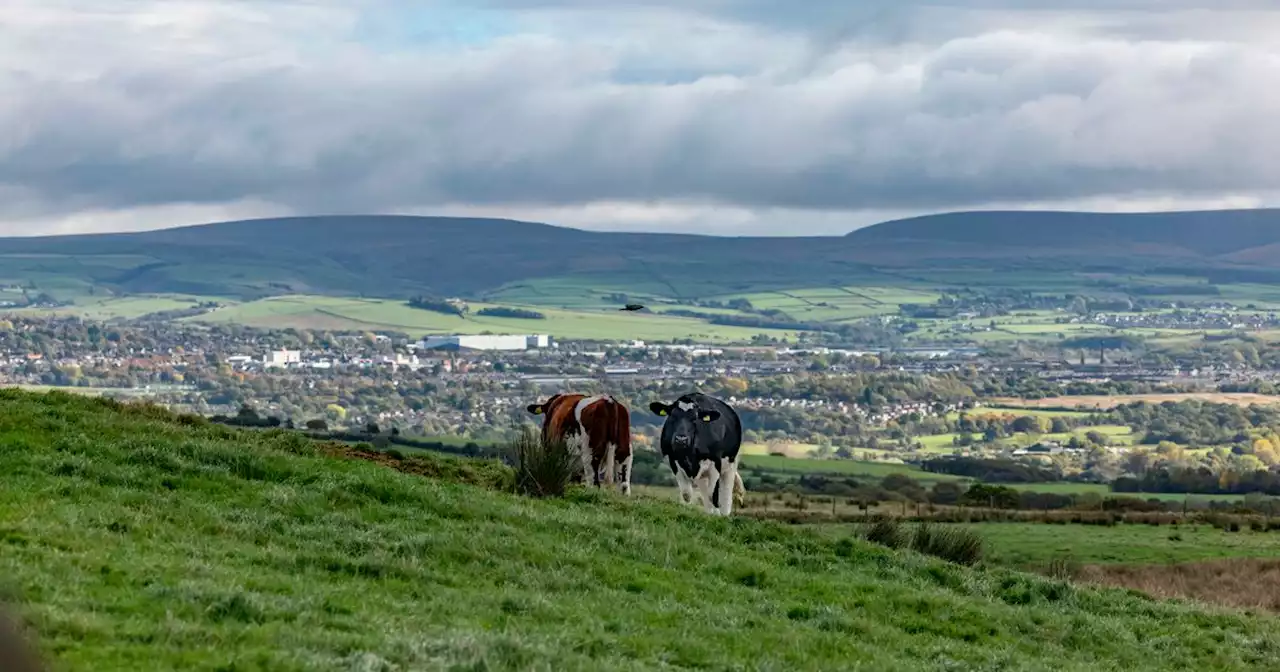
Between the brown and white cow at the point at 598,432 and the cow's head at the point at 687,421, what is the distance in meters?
1.54

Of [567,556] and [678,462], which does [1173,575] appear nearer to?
[678,462]

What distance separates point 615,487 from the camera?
33969 mm

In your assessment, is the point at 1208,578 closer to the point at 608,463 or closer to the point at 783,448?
the point at 608,463

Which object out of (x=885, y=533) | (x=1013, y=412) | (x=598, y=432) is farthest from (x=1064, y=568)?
(x=1013, y=412)

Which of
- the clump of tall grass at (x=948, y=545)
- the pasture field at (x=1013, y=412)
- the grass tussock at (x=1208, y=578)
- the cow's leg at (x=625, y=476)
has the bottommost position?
the pasture field at (x=1013, y=412)

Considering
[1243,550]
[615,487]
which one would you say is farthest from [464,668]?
[1243,550]

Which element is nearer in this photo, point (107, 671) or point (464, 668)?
point (107, 671)

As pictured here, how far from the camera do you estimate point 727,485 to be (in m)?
33.3

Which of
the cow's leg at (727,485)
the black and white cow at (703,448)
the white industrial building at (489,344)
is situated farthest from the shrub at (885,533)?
the white industrial building at (489,344)

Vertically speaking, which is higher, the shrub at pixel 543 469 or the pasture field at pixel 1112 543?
the shrub at pixel 543 469

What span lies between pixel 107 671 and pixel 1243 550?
109ft

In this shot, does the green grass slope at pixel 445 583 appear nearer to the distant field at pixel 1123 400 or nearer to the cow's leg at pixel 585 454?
the cow's leg at pixel 585 454

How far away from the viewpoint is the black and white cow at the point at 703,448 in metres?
32.7

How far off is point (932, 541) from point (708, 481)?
4877mm
